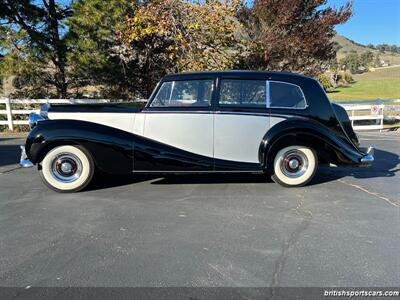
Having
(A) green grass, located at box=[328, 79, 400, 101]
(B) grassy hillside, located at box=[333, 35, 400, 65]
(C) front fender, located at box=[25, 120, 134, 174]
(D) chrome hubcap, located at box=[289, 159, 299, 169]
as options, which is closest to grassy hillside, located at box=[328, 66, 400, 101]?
(A) green grass, located at box=[328, 79, 400, 101]

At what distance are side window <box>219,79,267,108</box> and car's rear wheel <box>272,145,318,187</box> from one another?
0.83 metres

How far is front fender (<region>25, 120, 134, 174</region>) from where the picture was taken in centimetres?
524

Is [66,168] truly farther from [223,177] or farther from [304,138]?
[304,138]

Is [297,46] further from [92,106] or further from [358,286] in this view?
[358,286]

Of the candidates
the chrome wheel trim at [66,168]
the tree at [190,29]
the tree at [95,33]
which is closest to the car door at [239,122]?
the chrome wheel trim at [66,168]

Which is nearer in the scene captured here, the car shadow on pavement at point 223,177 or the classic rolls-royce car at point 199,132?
the classic rolls-royce car at point 199,132

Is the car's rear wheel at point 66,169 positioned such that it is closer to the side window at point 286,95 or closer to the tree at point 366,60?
the side window at point 286,95

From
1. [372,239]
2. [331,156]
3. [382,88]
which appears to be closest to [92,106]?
[331,156]

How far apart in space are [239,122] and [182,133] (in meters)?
0.86

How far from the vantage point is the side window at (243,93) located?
217 inches

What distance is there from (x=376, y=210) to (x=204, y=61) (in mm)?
9257

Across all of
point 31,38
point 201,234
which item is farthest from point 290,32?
point 201,234

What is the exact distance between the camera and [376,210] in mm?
4633

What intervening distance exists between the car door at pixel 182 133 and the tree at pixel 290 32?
33.8ft
